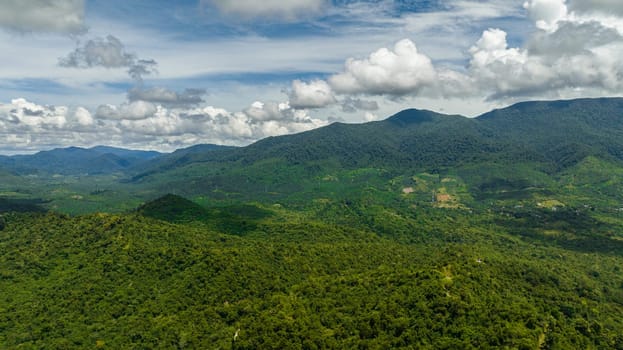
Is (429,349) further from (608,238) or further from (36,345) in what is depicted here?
(608,238)

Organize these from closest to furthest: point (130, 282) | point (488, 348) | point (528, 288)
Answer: point (488, 348) → point (528, 288) → point (130, 282)

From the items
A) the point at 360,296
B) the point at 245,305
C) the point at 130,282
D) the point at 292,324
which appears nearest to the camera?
the point at 292,324

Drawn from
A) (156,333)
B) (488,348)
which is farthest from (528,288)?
(156,333)

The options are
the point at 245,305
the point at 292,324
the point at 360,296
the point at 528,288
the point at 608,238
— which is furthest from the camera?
the point at 608,238

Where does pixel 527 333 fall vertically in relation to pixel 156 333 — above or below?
above

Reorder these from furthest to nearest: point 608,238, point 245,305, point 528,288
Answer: point 608,238, point 528,288, point 245,305

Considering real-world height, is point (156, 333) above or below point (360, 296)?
below

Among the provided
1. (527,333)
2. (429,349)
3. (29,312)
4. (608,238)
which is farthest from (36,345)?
(608,238)

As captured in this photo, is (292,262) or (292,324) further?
(292,262)

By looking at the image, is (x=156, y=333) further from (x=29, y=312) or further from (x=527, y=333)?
(x=527, y=333)
